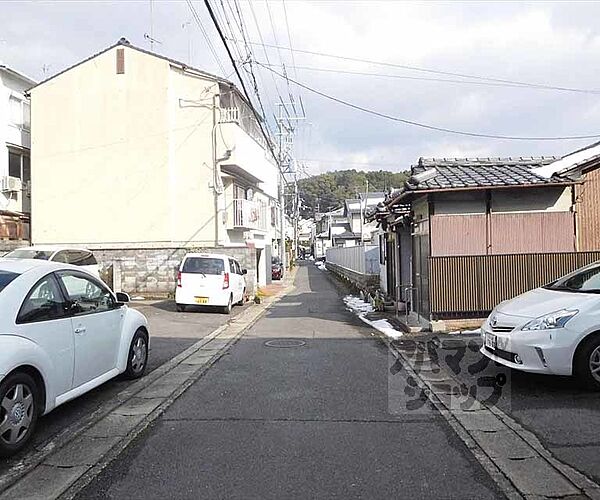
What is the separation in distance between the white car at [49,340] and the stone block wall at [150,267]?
14.8 meters

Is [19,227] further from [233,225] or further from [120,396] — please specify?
[120,396]

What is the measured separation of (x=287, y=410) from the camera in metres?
6.17

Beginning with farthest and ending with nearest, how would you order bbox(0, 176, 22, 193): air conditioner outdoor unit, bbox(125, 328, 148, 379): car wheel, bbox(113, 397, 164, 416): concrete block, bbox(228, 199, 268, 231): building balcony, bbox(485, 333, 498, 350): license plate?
bbox(228, 199, 268, 231): building balcony, bbox(0, 176, 22, 193): air conditioner outdoor unit, bbox(125, 328, 148, 379): car wheel, bbox(485, 333, 498, 350): license plate, bbox(113, 397, 164, 416): concrete block

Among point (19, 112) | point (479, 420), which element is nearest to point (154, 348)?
point (479, 420)

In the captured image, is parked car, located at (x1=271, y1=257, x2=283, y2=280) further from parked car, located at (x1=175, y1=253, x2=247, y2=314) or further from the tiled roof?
the tiled roof

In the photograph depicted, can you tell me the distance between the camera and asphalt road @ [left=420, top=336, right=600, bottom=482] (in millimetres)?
4843

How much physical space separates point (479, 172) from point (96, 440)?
966cm

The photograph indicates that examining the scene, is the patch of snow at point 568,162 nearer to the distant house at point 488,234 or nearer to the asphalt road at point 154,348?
the distant house at point 488,234

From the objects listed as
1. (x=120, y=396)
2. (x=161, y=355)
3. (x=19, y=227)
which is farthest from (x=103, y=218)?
(x=120, y=396)

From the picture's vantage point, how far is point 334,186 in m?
99.2

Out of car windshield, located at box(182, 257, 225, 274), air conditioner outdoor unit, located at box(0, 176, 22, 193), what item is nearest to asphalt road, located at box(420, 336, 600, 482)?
car windshield, located at box(182, 257, 225, 274)

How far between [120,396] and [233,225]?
60.7 ft

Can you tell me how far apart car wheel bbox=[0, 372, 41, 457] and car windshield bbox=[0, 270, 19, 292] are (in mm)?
826

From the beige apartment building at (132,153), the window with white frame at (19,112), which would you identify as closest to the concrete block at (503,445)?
the beige apartment building at (132,153)
